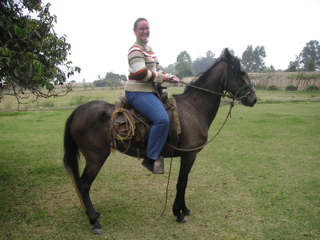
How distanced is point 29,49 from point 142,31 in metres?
2.18

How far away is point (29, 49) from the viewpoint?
15.5ft

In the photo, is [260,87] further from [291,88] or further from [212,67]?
[212,67]

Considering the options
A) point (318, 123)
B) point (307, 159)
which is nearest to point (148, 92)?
point (307, 159)

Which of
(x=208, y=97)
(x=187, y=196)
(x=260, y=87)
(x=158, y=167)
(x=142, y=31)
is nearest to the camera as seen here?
(x=142, y=31)

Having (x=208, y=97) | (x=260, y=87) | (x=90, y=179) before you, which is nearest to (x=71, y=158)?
(x=90, y=179)

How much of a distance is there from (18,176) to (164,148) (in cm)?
444

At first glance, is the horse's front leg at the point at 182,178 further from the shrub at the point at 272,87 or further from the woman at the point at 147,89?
the shrub at the point at 272,87

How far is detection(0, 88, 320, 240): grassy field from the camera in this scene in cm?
413

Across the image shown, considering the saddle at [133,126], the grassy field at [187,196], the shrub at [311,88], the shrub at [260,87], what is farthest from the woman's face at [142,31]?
the shrub at [260,87]

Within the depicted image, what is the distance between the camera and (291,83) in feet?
138

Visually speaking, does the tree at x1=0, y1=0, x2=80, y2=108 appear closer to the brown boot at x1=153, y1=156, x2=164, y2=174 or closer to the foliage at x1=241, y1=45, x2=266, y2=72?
the brown boot at x1=153, y1=156, x2=164, y2=174

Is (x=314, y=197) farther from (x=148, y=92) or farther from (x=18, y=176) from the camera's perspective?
(x=18, y=176)

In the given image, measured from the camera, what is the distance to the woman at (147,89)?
3936 mm

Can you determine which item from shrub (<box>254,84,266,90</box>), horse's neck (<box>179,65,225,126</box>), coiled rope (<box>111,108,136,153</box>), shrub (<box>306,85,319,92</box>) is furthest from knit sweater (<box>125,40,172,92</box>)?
shrub (<box>254,84,266,90</box>)
